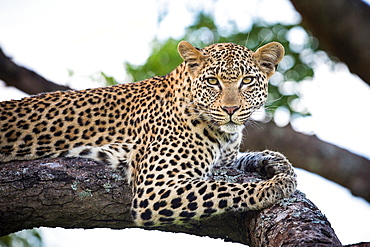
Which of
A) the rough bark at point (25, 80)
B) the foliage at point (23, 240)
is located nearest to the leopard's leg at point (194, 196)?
the foliage at point (23, 240)

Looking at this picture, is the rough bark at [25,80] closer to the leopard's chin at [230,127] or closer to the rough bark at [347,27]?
the leopard's chin at [230,127]

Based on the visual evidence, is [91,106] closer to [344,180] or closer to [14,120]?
[14,120]

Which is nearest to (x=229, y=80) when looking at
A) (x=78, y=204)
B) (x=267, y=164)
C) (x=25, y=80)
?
(x=267, y=164)

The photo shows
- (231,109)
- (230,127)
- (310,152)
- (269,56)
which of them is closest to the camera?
(231,109)

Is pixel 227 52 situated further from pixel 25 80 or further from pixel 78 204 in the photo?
pixel 25 80

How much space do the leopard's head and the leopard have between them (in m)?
0.02

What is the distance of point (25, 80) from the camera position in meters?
14.0

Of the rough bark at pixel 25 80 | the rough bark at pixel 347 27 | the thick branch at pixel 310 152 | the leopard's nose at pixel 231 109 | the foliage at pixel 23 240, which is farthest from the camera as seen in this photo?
the rough bark at pixel 25 80

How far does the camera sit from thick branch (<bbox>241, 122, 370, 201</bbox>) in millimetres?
13602

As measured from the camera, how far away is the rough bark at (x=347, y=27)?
795 centimetres

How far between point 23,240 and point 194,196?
5876 millimetres

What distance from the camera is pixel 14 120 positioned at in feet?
31.4

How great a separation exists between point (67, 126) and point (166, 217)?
2.67 meters

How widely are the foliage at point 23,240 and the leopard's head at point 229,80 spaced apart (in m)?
5.44
